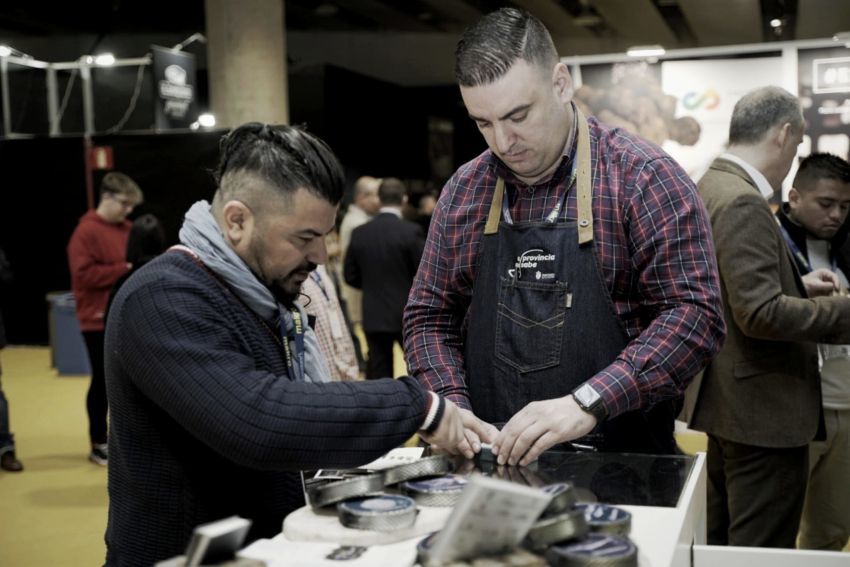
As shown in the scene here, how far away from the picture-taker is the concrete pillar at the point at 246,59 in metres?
9.93

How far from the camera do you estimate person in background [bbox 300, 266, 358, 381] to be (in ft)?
13.4

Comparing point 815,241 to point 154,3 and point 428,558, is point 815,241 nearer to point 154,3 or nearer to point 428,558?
point 428,558

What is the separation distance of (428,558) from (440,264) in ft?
3.79

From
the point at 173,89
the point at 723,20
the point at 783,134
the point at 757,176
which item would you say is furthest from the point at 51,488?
the point at 723,20

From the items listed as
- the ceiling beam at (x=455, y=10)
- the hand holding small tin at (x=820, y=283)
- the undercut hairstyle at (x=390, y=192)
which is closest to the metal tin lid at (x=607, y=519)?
the hand holding small tin at (x=820, y=283)

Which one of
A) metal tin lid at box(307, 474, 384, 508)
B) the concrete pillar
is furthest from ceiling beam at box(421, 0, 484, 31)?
metal tin lid at box(307, 474, 384, 508)

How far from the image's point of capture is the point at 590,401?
6.16 ft

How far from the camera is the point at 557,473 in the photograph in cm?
167

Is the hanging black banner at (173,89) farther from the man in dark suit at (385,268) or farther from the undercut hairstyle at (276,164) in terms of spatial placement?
the undercut hairstyle at (276,164)

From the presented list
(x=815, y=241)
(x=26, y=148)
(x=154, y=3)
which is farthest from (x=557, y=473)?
(x=154, y=3)

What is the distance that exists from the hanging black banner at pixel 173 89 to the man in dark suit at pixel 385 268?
392cm

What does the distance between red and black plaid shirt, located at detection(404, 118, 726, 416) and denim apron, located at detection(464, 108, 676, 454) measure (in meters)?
0.03

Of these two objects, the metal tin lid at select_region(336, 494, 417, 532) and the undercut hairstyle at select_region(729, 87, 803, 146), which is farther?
the undercut hairstyle at select_region(729, 87, 803, 146)

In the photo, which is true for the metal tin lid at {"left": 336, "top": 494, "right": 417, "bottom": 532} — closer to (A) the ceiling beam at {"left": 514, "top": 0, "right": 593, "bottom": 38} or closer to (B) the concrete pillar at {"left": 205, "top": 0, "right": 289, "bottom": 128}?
(B) the concrete pillar at {"left": 205, "top": 0, "right": 289, "bottom": 128}
